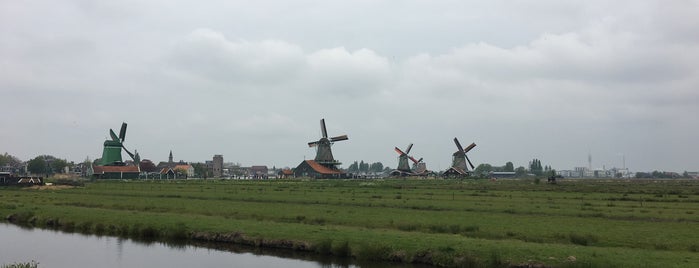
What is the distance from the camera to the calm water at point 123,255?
91.3ft

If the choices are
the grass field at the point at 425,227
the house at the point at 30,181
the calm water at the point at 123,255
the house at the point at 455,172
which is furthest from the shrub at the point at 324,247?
the house at the point at 455,172

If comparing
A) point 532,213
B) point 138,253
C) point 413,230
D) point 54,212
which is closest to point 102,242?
point 138,253

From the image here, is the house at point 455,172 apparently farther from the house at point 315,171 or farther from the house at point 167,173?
the house at point 167,173

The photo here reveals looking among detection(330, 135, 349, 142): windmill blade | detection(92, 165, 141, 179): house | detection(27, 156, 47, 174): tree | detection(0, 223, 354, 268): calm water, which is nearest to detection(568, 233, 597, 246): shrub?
detection(0, 223, 354, 268): calm water

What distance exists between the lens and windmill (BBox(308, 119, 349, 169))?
174 metres

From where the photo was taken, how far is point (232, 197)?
199 feet

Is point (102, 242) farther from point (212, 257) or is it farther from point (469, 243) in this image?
point (469, 243)

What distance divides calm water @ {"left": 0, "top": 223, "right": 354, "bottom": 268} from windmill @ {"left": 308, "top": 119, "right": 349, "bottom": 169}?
137508 millimetres

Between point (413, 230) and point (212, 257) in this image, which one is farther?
point (413, 230)

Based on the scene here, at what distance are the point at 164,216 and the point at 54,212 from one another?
38.8 ft

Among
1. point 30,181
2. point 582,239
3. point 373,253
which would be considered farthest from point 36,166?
point 582,239

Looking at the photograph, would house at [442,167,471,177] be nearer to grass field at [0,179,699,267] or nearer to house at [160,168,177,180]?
house at [160,168,177,180]

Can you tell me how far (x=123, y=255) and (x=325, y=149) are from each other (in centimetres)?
14481

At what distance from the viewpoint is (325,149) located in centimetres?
17488
